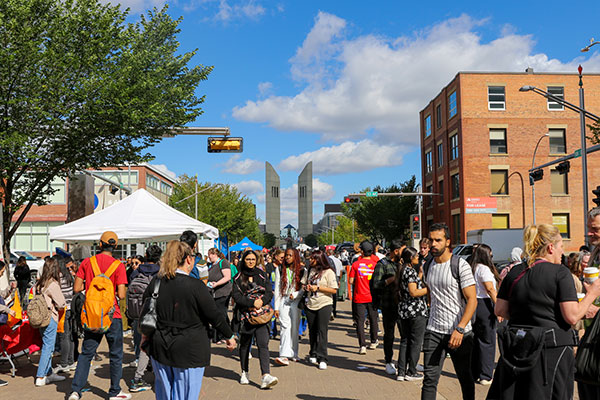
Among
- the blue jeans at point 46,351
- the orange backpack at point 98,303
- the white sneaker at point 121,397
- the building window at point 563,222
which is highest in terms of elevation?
the building window at point 563,222

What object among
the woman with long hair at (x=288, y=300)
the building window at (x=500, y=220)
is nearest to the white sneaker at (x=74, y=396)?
the woman with long hair at (x=288, y=300)

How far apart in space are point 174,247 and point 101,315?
2.43 metres

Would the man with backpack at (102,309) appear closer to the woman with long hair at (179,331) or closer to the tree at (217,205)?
the woman with long hair at (179,331)

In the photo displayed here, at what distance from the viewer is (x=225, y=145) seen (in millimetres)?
19125

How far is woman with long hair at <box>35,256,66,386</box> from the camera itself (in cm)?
786

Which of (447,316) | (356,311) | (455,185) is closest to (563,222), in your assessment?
(455,185)

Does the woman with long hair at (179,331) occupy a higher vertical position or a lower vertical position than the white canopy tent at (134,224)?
lower

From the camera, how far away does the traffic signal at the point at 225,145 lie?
19047 millimetres

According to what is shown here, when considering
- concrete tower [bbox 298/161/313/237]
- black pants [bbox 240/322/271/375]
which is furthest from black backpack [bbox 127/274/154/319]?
concrete tower [bbox 298/161/313/237]

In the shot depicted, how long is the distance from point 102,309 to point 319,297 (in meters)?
3.41

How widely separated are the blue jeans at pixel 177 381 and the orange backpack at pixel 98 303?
7.32 ft

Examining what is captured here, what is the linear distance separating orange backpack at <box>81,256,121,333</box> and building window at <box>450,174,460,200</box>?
3754 cm

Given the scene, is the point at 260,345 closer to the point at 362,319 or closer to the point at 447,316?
the point at 362,319

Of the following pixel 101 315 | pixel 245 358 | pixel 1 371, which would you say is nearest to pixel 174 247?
pixel 101 315
